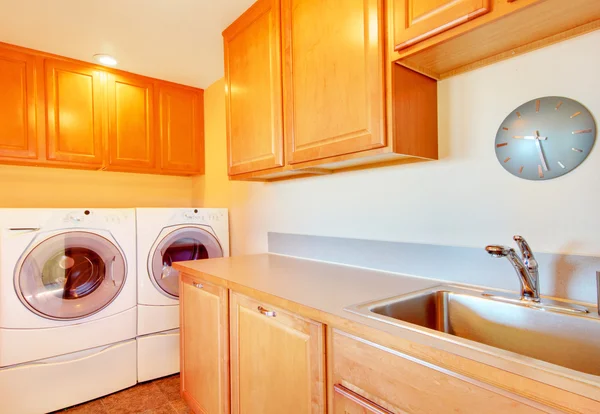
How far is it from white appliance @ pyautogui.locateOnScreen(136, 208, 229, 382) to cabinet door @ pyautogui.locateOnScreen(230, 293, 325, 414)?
1160mm

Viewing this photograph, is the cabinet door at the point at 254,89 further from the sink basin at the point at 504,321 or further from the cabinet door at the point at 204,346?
the sink basin at the point at 504,321

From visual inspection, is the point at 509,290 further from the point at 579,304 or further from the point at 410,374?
the point at 410,374

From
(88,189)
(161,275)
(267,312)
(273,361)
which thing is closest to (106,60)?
(88,189)

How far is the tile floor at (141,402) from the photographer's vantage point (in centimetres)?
205

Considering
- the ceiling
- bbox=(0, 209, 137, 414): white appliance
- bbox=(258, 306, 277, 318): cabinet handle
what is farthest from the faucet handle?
bbox=(0, 209, 137, 414): white appliance

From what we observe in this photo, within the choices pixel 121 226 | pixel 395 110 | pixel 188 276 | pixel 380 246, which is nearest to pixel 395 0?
pixel 395 110

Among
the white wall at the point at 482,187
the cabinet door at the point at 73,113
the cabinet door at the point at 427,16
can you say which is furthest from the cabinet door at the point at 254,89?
the cabinet door at the point at 73,113

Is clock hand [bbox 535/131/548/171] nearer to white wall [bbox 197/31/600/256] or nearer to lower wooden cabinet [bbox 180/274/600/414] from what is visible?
white wall [bbox 197/31/600/256]

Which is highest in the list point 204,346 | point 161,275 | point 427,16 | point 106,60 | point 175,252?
point 106,60

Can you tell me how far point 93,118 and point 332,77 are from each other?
2.05 meters

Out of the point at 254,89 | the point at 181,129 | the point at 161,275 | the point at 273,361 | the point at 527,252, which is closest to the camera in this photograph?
the point at 527,252

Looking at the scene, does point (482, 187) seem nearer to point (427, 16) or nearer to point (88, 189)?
point (427, 16)

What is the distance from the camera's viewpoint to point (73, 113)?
8.03 feet

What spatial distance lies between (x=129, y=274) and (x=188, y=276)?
67cm
